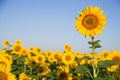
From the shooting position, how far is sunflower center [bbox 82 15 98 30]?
5.43m

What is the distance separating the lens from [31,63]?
10242 millimetres

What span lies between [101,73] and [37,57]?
143 inches

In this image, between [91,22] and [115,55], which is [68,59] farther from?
[91,22]

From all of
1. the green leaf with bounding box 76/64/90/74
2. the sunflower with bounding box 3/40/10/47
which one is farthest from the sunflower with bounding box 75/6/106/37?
the sunflower with bounding box 3/40/10/47

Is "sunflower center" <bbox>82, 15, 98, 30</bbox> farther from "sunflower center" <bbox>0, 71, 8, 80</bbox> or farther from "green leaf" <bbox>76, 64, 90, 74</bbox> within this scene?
"sunflower center" <bbox>0, 71, 8, 80</bbox>

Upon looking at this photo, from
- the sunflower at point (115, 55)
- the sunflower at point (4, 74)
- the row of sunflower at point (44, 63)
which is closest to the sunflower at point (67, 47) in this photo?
the row of sunflower at point (44, 63)

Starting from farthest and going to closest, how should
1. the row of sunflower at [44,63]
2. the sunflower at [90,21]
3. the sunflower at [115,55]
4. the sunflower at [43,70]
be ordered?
the sunflower at [43,70]
the row of sunflower at [44,63]
the sunflower at [115,55]
the sunflower at [90,21]

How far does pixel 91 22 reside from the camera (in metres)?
5.44

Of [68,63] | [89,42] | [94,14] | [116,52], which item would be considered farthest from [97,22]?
[68,63]

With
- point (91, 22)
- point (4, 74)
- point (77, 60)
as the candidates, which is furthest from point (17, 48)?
point (4, 74)

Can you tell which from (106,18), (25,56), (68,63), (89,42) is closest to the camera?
(89,42)

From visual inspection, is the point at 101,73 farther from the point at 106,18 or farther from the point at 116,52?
the point at 106,18

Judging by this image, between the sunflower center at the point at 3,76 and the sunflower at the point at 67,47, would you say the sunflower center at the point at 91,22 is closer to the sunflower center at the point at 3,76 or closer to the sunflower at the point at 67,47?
the sunflower center at the point at 3,76

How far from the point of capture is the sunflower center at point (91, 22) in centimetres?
543
